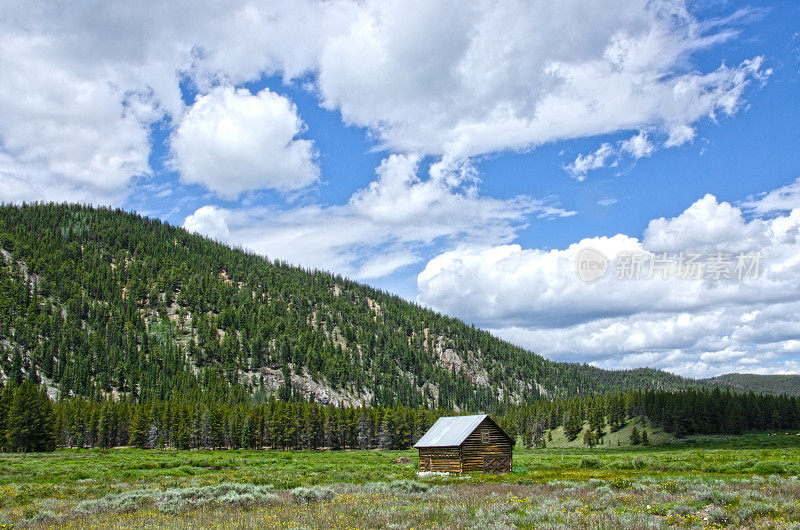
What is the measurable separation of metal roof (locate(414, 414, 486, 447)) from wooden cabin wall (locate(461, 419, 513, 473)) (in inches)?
18.4

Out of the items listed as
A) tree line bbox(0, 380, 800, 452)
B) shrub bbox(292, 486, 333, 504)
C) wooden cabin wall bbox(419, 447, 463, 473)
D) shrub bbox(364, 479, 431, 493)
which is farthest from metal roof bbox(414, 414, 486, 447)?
tree line bbox(0, 380, 800, 452)

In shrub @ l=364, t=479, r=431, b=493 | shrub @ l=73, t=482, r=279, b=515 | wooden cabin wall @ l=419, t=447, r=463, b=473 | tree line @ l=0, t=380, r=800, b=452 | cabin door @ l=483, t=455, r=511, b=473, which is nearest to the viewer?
shrub @ l=73, t=482, r=279, b=515

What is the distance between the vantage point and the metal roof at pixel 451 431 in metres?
38.6

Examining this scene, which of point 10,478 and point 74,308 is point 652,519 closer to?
point 10,478

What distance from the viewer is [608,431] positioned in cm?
12381

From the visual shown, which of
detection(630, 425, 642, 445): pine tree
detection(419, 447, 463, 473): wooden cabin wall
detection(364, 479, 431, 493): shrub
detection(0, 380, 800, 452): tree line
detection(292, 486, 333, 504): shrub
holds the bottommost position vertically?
detection(630, 425, 642, 445): pine tree

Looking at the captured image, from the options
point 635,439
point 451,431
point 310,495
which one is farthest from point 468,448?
point 635,439

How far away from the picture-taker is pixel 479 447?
3881 cm

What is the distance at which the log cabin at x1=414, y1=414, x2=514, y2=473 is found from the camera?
1503 inches

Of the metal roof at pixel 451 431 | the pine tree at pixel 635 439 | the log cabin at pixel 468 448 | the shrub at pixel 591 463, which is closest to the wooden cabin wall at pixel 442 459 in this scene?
the log cabin at pixel 468 448

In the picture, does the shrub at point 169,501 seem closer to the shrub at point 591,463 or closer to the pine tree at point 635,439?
the shrub at point 591,463

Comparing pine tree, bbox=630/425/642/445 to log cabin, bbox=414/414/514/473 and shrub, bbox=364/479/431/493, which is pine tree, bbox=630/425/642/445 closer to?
log cabin, bbox=414/414/514/473

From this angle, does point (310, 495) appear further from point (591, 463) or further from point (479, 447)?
point (591, 463)

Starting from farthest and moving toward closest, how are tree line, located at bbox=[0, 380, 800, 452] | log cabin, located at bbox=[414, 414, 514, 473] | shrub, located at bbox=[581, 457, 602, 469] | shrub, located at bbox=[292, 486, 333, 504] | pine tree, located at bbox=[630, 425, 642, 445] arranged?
pine tree, located at bbox=[630, 425, 642, 445] → tree line, located at bbox=[0, 380, 800, 452] → shrub, located at bbox=[581, 457, 602, 469] → log cabin, located at bbox=[414, 414, 514, 473] → shrub, located at bbox=[292, 486, 333, 504]
